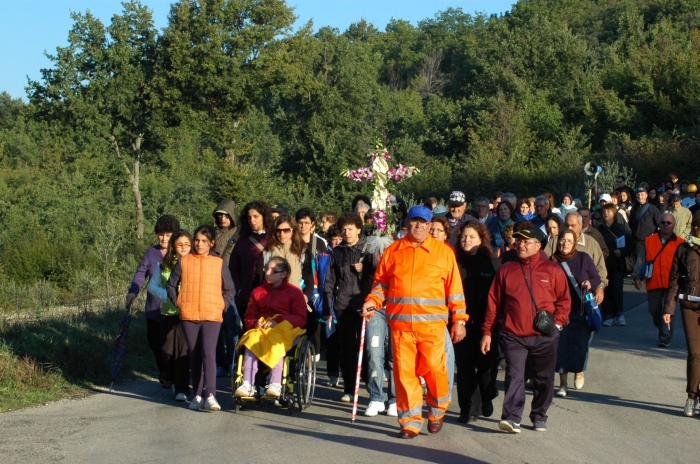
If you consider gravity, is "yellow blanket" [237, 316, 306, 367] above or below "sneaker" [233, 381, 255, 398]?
above

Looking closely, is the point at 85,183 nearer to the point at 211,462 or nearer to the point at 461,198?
the point at 461,198

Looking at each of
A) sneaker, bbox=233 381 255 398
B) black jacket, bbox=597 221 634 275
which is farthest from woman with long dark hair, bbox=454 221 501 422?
black jacket, bbox=597 221 634 275

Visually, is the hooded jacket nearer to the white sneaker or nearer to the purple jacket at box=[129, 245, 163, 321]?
the purple jacket at box=[129, 245, 163, 321]

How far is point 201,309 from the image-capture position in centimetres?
894

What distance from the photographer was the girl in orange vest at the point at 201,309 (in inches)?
352

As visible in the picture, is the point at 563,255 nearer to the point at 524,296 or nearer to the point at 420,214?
the point at 524,296

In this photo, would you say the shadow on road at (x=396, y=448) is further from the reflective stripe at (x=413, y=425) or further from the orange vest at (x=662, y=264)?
the orange vest at (x=662, y=264)

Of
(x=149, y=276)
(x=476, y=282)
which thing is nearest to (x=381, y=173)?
(x=149, y=276)

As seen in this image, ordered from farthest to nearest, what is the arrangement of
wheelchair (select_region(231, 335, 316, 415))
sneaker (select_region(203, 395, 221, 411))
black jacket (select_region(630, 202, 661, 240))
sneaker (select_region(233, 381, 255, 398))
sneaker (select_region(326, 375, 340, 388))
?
1. black jacket (select_region(630, 202, 661, 240))
2. sneaker (select_region(326, 375, 340, 388))
3. sneaker (select_region(203, 395, 221, 411))
4. wheelchair (select_region(231, 335, 316, 415))
5. sneaker (select_region(233, 381, 255, 398))

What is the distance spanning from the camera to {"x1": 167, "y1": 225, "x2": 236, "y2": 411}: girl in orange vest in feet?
29.3

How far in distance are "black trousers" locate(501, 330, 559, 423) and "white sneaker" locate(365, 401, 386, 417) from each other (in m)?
1.26

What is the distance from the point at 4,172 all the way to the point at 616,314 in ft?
156

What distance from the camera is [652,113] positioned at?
43.8 m

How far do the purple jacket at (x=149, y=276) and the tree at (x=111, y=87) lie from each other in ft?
116
